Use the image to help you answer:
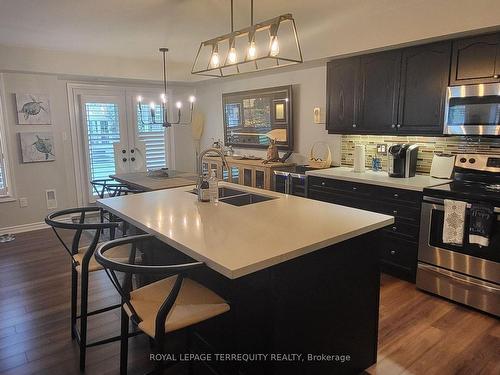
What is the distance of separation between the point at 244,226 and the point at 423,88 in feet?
7.82

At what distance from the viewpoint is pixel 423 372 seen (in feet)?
6.97

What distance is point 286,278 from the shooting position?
5.39 ft

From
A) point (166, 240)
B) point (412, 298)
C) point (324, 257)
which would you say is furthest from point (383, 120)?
point (166, 240)

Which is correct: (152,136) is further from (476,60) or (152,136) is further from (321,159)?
(476,60)

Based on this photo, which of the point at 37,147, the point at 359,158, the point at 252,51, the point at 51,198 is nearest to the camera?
the point at 252,51

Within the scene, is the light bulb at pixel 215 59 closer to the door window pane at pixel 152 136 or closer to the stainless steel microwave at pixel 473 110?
the stainless steel microwave at pixel 473 110

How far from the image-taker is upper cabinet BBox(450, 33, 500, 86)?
282cm

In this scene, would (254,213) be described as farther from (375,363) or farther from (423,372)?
(423,372)

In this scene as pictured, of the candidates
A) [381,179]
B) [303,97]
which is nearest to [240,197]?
[381,179]

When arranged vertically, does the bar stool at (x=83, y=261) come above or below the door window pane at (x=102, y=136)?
below

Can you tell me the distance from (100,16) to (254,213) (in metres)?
2.47

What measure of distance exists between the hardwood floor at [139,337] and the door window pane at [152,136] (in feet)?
10.5

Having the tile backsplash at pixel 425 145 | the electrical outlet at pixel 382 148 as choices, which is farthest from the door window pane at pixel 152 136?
the electrical outlet at pixel 382 148

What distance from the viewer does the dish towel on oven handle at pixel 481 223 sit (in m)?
2.65
